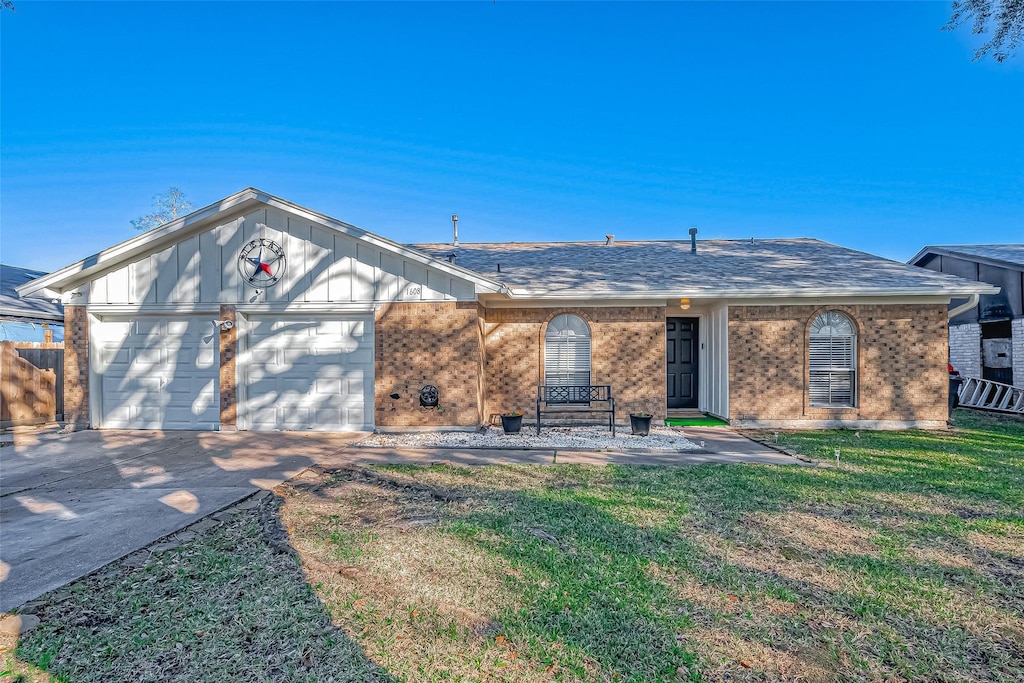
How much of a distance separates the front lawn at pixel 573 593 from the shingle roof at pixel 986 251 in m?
12.8

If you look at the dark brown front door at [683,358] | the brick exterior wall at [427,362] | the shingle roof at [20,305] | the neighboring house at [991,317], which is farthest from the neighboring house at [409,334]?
the neighboring house at [991,317]

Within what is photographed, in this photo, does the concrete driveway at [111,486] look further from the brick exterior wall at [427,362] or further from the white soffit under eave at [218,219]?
the white soffit under eave at [218,219]

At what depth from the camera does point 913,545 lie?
13.4ft

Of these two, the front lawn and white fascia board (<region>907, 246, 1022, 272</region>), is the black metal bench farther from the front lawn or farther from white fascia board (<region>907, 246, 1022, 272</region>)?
white fascia board (<region>907, 246, 1022, 272</region>)

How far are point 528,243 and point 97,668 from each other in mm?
13424

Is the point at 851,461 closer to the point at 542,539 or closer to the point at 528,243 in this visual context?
the point at 542,539

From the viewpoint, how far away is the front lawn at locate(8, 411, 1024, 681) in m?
2.56

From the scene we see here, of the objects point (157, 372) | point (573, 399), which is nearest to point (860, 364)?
point (573, 399)

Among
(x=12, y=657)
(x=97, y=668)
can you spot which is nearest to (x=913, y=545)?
(x=97, y=668)

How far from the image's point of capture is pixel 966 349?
15.3m

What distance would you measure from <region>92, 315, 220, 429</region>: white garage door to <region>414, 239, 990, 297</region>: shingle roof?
237 inches

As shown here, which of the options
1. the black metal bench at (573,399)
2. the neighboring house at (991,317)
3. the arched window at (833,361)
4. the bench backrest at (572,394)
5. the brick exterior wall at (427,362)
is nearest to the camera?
the brick exterior wall at (427,362)

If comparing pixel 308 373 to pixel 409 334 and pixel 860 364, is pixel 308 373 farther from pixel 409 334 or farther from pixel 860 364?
pixel 860 364

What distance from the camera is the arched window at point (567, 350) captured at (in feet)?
34.7
